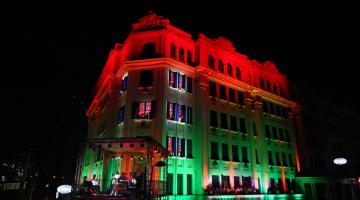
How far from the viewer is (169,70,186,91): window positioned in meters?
24.2

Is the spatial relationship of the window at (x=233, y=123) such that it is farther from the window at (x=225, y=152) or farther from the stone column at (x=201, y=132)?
the stone column at (x=201, y=132)

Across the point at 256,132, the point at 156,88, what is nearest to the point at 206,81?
the point at 156,88

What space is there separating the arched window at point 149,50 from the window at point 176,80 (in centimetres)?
267

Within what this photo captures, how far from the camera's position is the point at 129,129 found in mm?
22188

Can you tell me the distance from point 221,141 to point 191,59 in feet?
30.3

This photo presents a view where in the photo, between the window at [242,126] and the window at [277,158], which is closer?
the window at [242,126]

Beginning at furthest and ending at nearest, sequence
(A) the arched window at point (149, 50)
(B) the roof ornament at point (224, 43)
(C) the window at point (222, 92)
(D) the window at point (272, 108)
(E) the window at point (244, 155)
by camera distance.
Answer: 1. (D) the window at point (272, 108)
2. (B) the roof ornament at point (224, 43)
3. (C) the window at point (222, 92)
4. (E) the window at point (244, 155)
5. (A) the arched window at point (149, 50)

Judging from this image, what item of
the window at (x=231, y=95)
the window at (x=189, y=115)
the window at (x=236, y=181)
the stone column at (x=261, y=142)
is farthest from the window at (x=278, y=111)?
the window at (x=189, y=115)

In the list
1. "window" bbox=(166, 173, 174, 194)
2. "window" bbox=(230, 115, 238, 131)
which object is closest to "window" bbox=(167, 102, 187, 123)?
"window" bbox=(166, 173, 174, 194)

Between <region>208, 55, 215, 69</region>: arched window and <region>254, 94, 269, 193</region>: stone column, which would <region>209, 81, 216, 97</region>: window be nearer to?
<region>208, 55, 215, 69</region>: arched window

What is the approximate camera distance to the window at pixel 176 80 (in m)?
24.2

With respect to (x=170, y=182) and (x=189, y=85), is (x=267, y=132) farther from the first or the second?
(x=170, y=182)

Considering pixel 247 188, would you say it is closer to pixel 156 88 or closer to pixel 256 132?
pixel 256 132

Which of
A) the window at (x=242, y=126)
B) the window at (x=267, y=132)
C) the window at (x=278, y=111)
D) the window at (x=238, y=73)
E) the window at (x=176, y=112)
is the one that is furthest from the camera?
the window at (x=278, y=111)
